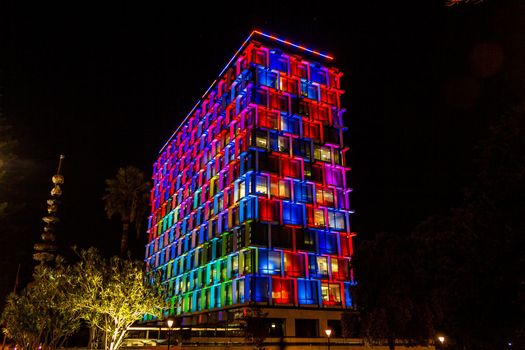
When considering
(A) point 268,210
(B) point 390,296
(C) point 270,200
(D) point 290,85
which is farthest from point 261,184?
(B) point 390,296

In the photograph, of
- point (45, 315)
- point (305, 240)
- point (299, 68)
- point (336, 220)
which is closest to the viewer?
point (45, 315)

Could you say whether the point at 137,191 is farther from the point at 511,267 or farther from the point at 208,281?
the point at 511,267

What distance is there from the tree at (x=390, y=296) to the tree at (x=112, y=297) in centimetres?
1437

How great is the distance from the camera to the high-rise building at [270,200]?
5259 cm

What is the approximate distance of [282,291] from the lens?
5184 centimetres

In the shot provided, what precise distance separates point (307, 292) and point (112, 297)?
1200 inches

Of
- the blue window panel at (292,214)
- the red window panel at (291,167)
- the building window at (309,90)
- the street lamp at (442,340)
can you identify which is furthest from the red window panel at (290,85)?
the street lamp at (442,340)

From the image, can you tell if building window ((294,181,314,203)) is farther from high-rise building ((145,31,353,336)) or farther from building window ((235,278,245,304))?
building window ((235,278,245,304))

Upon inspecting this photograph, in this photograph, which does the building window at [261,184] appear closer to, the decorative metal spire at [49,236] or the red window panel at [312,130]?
the red window panel at [312,130]

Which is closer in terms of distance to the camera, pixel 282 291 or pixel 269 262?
pixel 282 291

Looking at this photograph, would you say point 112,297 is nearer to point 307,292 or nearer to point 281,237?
point 281,237

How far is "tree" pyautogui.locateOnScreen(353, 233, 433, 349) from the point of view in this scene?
29281 millimetres

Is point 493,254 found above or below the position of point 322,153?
→ below

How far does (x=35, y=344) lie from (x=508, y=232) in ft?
98.6
